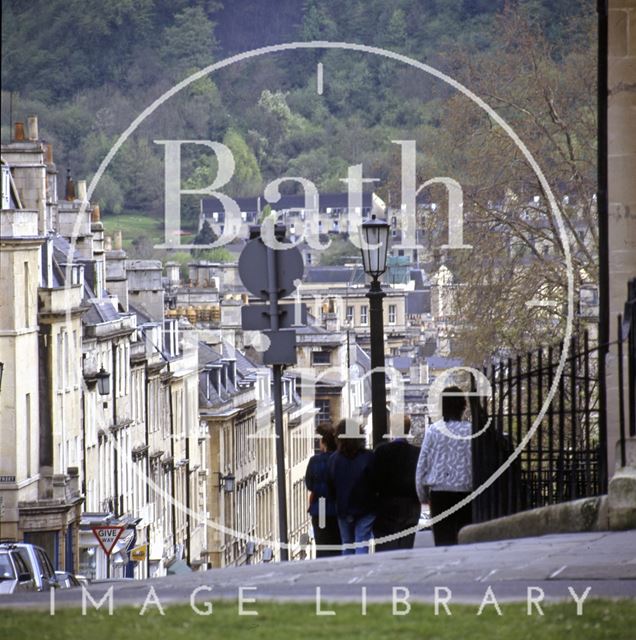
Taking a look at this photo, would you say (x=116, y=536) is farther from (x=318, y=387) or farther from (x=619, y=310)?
(x=318, y=387)

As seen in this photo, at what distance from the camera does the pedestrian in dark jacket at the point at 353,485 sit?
16.8m

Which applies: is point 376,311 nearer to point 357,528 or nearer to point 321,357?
point 357,528

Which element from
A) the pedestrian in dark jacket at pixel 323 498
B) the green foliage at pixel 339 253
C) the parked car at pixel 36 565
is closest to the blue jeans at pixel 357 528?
the pedestrian in dark jacket at pixel 323 498

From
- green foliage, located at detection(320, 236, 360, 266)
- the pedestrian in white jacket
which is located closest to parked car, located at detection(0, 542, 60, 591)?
the pedestrian in white jacket

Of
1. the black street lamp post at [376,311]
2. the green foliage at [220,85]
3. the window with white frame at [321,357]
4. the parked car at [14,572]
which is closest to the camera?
the black street lamp post at [376,311]

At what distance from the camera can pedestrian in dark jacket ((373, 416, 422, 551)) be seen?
656 inches

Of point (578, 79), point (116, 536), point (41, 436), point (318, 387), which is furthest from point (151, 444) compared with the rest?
point (318, 387)

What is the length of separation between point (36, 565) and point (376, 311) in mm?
5852

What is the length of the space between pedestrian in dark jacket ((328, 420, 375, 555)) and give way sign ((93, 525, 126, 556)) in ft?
82.3

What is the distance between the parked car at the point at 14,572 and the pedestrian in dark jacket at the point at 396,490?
19.4 ft

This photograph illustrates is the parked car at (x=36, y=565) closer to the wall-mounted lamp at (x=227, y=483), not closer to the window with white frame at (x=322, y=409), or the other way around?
the wall-mounted lamp at (x=227, y=483)

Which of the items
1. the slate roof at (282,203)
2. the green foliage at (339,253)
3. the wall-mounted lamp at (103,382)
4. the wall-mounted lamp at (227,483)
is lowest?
the wall-mounted lamp at (227,483)

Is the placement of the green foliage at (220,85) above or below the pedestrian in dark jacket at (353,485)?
above

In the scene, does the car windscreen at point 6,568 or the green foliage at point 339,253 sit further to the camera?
the green foliage at point 339,253
